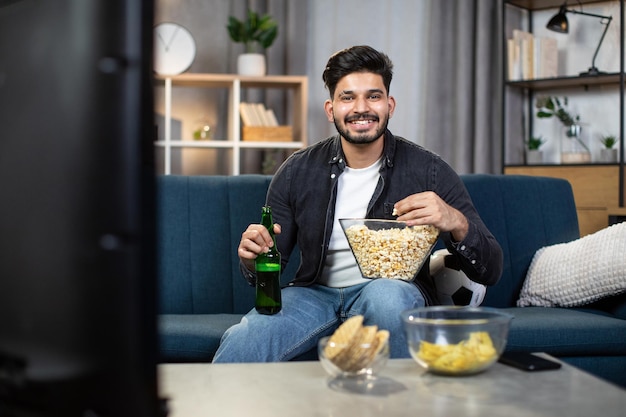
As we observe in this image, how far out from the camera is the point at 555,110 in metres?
4.98

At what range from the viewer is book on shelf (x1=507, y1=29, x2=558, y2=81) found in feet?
15.4

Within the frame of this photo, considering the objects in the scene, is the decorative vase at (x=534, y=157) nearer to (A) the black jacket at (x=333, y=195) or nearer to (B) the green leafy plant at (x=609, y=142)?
(B) the green leafy plant at (x=609, y=142)

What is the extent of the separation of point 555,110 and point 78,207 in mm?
4703

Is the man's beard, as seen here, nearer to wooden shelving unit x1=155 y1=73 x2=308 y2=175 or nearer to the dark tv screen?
the dark tv screen

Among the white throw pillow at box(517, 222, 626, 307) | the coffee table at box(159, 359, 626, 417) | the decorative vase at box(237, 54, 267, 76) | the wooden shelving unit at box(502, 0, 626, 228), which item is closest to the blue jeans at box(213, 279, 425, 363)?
the coffee table at box(159, 359, 626, 417)

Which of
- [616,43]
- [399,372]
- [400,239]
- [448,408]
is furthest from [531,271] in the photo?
[616,43]

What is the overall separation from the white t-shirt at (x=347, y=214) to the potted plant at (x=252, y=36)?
8.28 ft

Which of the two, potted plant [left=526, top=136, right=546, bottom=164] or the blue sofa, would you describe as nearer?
the blue sofa

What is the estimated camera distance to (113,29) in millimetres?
590

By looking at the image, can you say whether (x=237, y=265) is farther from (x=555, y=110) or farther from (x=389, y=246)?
(x=555, y=110)

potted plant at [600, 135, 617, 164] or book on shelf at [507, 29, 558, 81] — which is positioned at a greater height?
book on shelf at [507, 29, 558, 81]

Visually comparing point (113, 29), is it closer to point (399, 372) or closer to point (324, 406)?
point (324, 406)

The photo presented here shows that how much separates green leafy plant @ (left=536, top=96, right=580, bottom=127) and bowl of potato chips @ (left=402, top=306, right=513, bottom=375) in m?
3.68

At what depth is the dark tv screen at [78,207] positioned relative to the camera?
60cm
